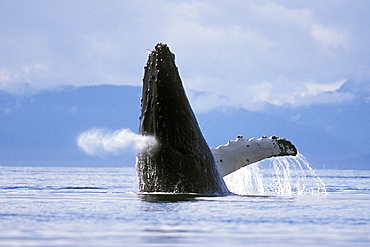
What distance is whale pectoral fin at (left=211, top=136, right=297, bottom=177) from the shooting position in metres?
11.3

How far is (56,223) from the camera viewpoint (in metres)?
6.93

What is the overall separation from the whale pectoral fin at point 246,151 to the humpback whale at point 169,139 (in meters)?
0.60

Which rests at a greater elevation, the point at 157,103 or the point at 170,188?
the point at 157,103

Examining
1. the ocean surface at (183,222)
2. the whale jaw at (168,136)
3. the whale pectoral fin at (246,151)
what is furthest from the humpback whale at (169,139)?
the whale pectoral fin at (246,151)

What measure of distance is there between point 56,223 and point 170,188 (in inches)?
134

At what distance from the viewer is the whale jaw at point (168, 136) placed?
1017cm

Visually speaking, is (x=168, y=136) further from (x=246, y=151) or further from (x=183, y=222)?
(x=183, y=222)

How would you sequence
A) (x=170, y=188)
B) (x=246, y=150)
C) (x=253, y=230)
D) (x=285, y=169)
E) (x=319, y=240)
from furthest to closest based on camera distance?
(x=285, y=169)
(x=246, y=150)
(x=170, y=188)
(x=253, y=230)
(x=319, y=240)

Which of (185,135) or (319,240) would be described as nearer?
(319,240)

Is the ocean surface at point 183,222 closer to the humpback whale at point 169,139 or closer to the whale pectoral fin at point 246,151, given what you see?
the humpback whale at point 169,139

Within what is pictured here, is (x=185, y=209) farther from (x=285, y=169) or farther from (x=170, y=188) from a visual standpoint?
(x=285, y=169)

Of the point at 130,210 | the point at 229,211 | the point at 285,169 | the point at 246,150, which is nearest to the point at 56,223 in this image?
the point at 130,210

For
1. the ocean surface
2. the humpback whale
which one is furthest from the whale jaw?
the ocean surface

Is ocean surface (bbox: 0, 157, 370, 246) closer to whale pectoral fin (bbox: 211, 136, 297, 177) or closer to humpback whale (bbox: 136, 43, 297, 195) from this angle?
humpback whale (bbox: 136, 43, 297, 195)
